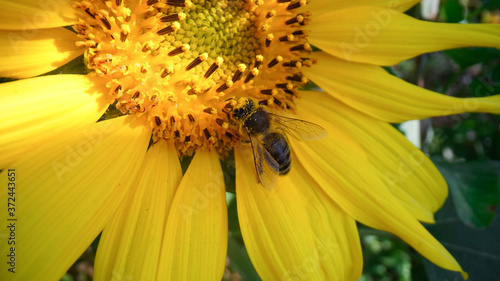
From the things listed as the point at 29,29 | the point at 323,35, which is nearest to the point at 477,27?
the point at 323,35

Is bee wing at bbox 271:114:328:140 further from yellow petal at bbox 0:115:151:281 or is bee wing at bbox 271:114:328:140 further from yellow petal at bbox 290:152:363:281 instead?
yellow petal at bbox 0:115:151:281

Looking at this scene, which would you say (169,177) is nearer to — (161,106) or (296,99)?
(161,106)

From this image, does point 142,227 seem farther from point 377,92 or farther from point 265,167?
point 377,92

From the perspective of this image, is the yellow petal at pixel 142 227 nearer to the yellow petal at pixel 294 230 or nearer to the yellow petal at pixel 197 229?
the yellow petal at pixel 197 229

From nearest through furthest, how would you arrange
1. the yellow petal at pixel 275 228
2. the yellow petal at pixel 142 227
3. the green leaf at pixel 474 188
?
the yellow petal at pixel 142 227, the yellow petal at pixel 275 228, the green leaf at pixel 474 188

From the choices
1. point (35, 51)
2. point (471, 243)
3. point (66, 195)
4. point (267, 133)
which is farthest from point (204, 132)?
point (471, 243)

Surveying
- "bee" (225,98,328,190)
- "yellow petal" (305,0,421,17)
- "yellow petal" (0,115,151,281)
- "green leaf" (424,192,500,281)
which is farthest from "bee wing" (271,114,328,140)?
"green leaf" (424,192,500,281)

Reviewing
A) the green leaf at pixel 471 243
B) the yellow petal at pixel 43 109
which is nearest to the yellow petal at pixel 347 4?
the yellow petal at pixel 43 109
